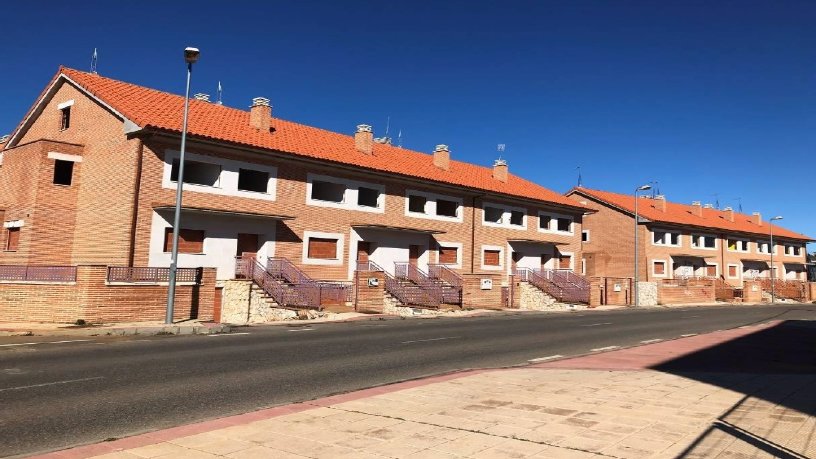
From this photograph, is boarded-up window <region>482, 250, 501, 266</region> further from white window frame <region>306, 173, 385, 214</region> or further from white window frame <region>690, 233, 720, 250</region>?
white window frame <region>690, 233, 720, 250</region>

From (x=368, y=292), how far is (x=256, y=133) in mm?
9690

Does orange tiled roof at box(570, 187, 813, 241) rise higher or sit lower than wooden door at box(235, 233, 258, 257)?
higher

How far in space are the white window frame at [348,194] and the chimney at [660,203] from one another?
120 ft

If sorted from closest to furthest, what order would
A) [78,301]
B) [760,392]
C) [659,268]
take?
[760,392] < [78,301] < [659,268]

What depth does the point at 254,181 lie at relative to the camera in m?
25.7

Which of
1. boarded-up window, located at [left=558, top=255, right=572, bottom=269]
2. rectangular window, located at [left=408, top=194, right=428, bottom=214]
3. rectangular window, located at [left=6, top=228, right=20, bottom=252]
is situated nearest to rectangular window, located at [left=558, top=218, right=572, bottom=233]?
boarded-up window, located at [left=558, top=255, right=572, bottom=269]

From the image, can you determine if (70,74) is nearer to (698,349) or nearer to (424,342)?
(424,342)

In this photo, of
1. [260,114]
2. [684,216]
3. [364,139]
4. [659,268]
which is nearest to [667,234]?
[659,268]

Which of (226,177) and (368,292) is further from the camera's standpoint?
(368,292)

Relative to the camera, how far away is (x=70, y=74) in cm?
2570

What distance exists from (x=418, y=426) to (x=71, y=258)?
2275 centimetres

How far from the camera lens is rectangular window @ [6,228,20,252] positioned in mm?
24359

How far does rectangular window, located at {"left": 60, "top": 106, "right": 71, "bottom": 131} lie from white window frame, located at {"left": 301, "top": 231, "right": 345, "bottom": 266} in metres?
12.4

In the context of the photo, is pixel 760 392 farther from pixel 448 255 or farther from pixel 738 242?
pixel 738 242
